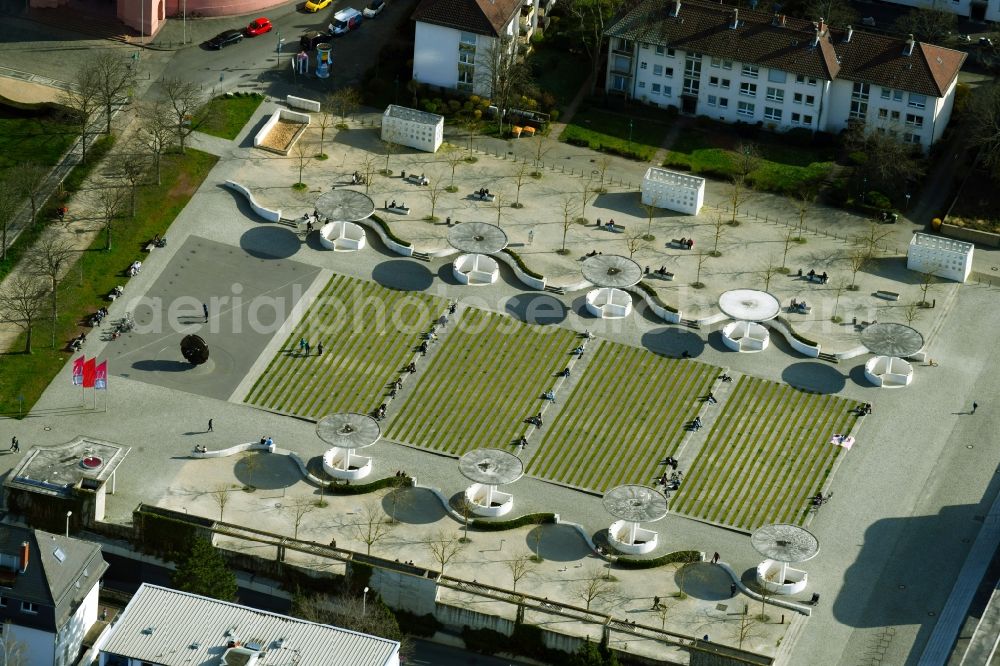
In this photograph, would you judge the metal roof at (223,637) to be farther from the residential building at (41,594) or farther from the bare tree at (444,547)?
the bare tree at (444,547)

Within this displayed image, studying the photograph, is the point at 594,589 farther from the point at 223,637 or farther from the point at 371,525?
the point at 223,637

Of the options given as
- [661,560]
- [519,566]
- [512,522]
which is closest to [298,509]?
[512,522]

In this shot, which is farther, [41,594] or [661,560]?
[661,560]

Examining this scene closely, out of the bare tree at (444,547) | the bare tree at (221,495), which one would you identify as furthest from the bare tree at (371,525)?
the bare tree at (221,495)

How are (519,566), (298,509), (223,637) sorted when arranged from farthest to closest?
(298,509) < (519,566) < (223,637)

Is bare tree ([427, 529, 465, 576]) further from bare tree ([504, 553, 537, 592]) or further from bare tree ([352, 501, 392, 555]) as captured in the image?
bare tree ([504, 553, 537, 592])

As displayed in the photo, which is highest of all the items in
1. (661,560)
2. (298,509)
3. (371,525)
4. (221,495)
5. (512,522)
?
(661,560)
